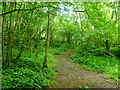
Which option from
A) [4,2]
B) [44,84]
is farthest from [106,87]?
[4,2]

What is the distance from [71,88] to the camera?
5.19 metres

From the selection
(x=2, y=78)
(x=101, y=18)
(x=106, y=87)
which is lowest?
(x=106, y=87)

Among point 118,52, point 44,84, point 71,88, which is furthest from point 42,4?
point 118,52

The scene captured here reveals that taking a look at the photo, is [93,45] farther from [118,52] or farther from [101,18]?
[101,18]

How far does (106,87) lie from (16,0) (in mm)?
6166

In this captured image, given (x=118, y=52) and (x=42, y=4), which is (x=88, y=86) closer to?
(x=42, y=4)

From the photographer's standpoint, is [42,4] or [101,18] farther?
[42,4]

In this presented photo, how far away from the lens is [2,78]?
4672mm

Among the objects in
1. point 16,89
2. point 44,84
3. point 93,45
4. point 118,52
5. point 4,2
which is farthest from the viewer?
point 93,45

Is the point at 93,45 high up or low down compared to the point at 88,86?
up

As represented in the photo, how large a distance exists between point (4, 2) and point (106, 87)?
257 inches

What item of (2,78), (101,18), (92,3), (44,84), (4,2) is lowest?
(44,84)

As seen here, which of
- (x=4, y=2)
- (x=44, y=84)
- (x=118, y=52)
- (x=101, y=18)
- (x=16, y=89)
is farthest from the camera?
(x=118, y=52)

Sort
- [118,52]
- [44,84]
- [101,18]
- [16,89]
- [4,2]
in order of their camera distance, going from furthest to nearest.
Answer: [118,52] → [4,2] → [44,84] → [101,18] → [16,89]
